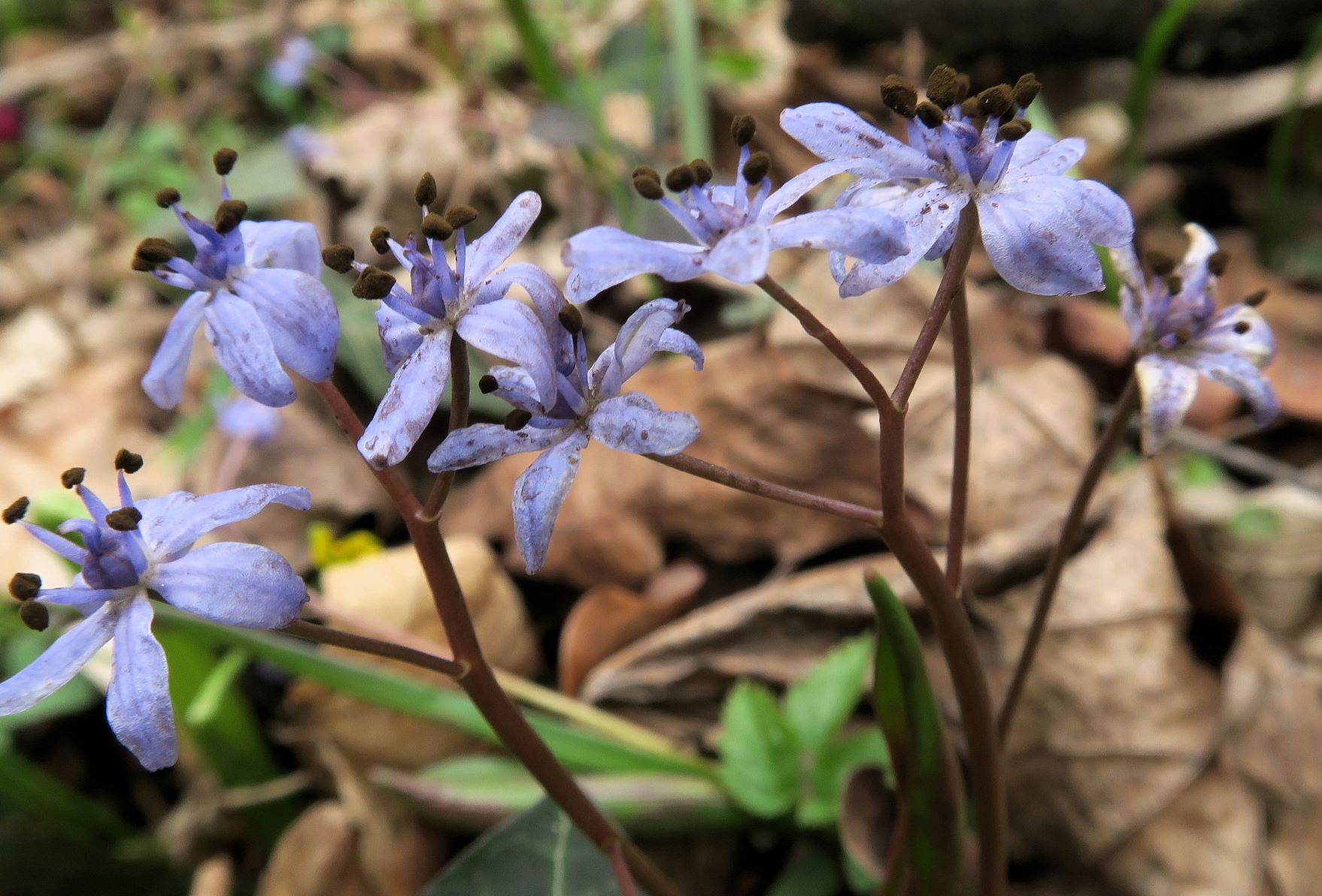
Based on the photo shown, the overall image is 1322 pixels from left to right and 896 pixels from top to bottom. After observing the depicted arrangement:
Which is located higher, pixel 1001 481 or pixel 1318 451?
pixel 1001 481

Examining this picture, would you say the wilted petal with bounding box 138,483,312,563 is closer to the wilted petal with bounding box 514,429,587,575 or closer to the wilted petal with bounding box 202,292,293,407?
the wilted petal with bounding box 202,292,293,407

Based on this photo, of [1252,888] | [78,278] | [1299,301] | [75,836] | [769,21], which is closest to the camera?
[1252,888]

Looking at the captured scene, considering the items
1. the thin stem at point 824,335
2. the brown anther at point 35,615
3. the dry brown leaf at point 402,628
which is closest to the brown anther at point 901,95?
the thin stem at point 824,335

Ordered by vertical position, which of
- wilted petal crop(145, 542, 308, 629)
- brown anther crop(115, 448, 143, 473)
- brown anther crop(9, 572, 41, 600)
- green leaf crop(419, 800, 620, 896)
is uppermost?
brown anther crop(115, 448, 143, 473)

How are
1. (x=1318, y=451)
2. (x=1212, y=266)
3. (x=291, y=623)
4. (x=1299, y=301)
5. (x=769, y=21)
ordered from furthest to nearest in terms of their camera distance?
1. (x=769, y=21)
2. (x=1299, y=301)
3. (x=1318, y=451)
4. (x=1212, y=266)
5. (x=291, y=623)

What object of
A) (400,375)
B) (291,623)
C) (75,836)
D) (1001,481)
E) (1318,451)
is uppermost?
(400,375)

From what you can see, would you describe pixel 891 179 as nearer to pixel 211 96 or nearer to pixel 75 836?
pixel 75 836

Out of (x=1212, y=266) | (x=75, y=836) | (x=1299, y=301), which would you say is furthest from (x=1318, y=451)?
(x=75, y=836)

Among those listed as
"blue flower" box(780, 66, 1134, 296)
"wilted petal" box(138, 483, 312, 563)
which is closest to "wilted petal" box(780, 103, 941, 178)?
"blue flower" box(780, 66, 1134, 296)
